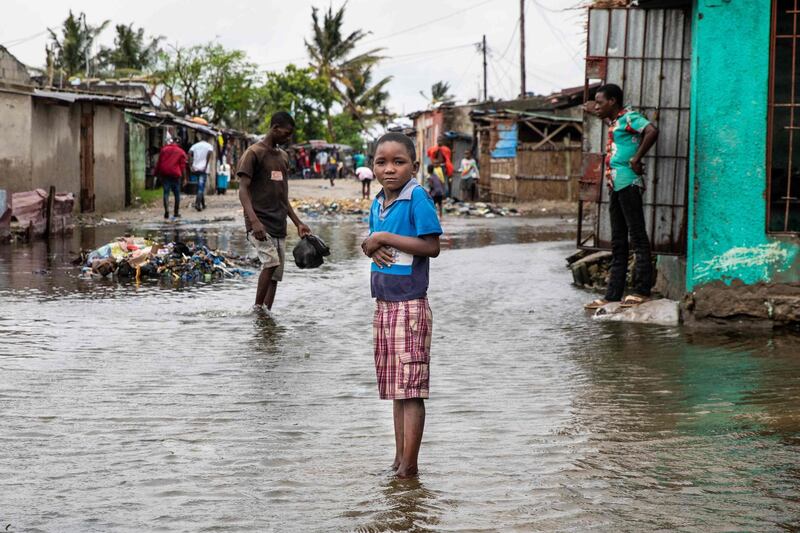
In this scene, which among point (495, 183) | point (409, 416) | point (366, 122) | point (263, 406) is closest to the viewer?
point (409, 416)

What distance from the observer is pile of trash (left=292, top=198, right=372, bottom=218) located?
90.3ft

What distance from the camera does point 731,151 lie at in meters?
8.32

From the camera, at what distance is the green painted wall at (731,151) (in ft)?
26.9

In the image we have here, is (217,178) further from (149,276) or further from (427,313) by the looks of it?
(427,313)

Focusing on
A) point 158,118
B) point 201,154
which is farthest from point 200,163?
point 158,118

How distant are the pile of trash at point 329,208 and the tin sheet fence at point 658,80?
1721cm

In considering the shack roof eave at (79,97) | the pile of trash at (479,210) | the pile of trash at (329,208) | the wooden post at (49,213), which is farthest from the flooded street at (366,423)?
the pile of trash at (479,210)

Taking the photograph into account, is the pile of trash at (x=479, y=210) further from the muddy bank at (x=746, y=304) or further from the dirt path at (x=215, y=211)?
the muddy bank at (x=746, y=304)

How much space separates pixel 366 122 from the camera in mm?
66375

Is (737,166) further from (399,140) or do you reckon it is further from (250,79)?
(250,79)

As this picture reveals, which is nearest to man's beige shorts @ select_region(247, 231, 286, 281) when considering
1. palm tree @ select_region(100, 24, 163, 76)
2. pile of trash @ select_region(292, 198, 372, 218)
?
pile of trash @ select_region(292, 198, 372, 218)

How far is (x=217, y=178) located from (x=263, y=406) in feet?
113

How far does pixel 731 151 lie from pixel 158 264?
6687mm

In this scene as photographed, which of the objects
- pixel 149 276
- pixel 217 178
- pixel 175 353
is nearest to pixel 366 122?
pixel 217 178
